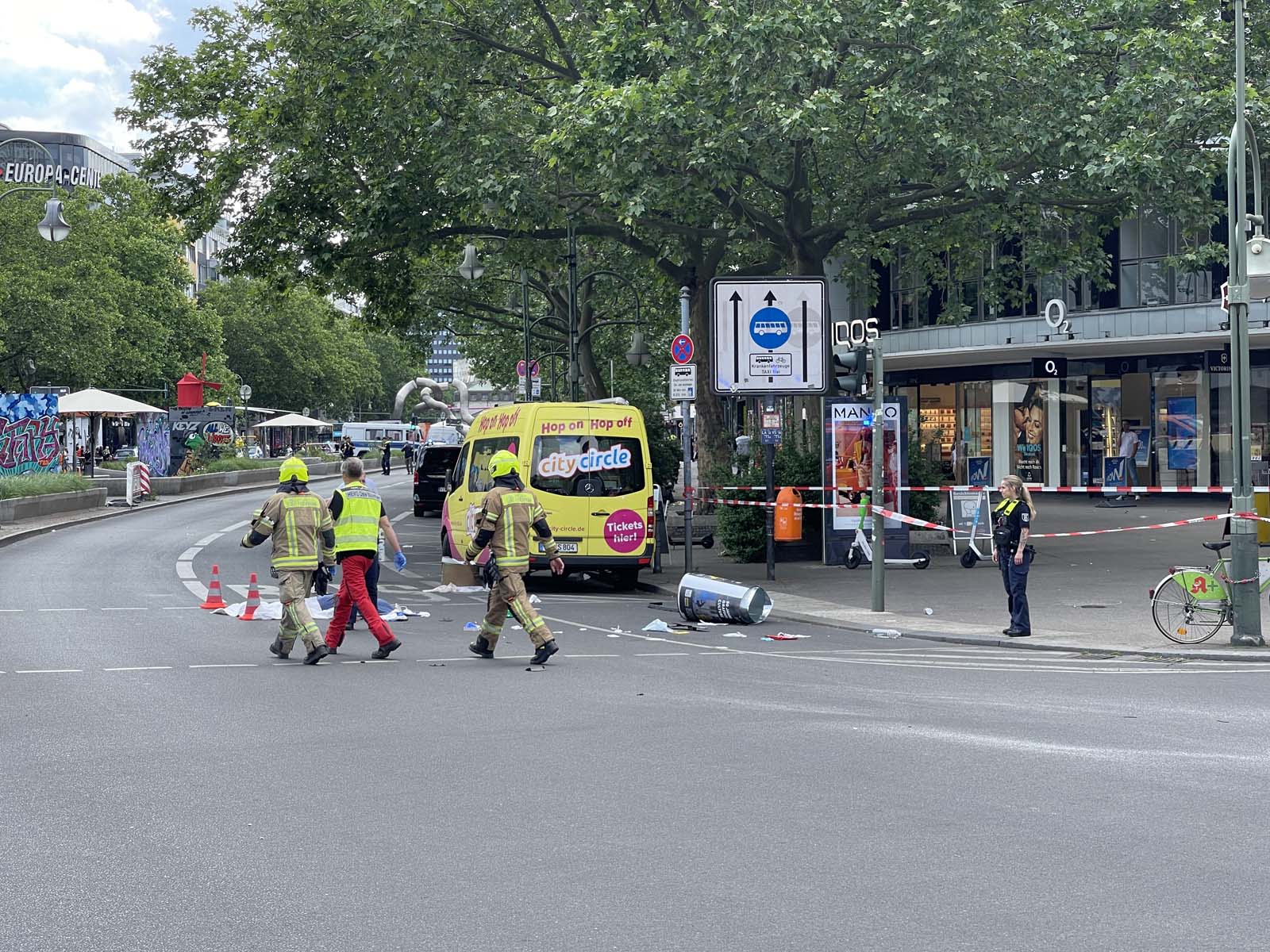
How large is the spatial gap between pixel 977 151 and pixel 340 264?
12077 mm

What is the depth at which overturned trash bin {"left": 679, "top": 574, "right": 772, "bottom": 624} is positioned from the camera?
51.8 ft

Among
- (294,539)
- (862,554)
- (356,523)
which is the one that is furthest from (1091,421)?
(294,539)

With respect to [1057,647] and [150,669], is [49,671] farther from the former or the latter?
[1057,647]

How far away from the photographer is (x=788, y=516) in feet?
72.1

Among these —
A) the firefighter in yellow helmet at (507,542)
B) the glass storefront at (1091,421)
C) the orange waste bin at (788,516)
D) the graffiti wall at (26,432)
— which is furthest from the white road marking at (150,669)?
the graffiti wall at (26,432)

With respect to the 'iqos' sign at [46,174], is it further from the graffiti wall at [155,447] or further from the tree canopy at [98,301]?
the graffiti wall at [155,447]

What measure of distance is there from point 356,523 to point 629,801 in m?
6.63

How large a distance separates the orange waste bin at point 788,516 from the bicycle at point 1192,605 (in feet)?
27.2

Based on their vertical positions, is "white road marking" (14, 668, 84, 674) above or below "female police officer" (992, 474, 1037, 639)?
below

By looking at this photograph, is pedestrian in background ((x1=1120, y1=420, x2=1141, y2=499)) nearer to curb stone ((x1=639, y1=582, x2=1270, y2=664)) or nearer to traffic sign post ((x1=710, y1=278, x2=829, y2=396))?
traffic sign post ((x1=710, y1=278, x2=829, y2=396))

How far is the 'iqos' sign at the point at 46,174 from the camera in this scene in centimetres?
11162

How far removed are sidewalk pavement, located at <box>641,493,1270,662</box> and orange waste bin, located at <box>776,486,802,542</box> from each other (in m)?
0.48

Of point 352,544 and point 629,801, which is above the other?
point 352,544

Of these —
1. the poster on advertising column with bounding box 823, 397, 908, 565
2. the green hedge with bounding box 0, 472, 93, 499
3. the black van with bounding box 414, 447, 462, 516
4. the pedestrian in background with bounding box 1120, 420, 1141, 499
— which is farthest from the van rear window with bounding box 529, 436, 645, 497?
the pedestrian in background with bounding box 1120, 420, 1141, 499
